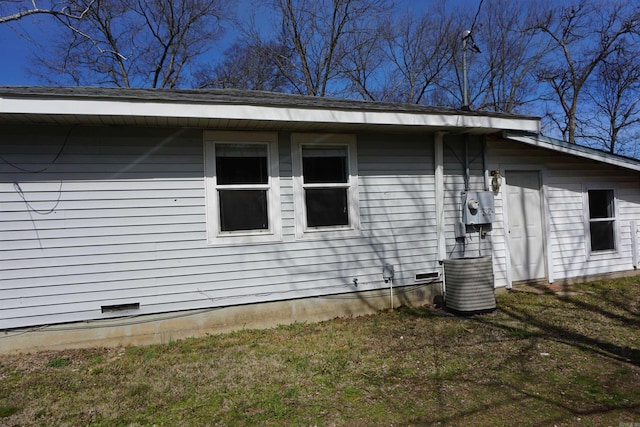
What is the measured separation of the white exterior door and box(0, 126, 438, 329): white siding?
109 inches

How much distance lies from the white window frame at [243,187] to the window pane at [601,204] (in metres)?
6.00

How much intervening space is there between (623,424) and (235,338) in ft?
12.2

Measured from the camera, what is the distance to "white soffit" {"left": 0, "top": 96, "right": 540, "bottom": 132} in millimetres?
4020

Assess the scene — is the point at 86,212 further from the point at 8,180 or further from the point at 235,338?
the point at 235,338

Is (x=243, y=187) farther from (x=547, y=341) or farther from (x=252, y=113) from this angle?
(x=547, y=341)

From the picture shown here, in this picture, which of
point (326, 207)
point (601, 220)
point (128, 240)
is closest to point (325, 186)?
point (326, 207)

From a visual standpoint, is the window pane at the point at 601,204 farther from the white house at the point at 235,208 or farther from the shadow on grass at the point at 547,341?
the shadow on grass at the point at 547,341

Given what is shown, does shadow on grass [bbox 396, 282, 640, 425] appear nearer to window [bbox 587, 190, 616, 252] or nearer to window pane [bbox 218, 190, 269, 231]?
window [bbox 587, 190, 616, 252]

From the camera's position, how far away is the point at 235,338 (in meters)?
4.72

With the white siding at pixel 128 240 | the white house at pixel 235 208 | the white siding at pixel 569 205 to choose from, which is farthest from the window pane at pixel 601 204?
the white siding at pixel 128 240

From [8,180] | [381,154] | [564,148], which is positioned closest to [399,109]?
[381,154]

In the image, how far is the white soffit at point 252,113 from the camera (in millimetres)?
4020

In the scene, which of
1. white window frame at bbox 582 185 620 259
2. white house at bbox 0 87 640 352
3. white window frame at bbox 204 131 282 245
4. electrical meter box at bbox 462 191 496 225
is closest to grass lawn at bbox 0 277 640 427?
white house at bbox 0 87 640 352

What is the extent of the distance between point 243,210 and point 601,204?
6723mm
